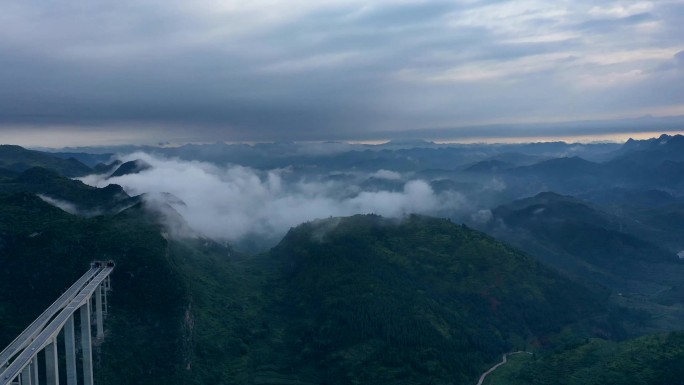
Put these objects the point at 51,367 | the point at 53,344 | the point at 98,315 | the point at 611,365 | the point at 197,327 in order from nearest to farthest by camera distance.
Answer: the point at 51,367
the point at 53,344
the point at 98,315
the point at 611,365
the point at 197,327

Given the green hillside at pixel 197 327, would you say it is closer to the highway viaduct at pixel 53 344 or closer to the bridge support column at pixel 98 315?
the bridge support column at pixel 98 315

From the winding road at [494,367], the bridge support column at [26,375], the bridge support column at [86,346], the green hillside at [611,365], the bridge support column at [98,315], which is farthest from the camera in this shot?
the winding road at [494,367]

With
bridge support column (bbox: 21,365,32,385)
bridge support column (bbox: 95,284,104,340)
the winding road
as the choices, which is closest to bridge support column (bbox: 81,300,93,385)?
bridge support column (bbox: 95,284,104,340)

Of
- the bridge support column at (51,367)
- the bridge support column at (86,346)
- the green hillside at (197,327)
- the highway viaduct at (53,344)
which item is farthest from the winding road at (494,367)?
the bridge support column at (51,367)

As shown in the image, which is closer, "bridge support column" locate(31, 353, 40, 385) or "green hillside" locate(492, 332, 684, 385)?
"bridge support column" locate(31, 353, 40, 385)

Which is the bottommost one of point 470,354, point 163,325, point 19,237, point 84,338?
point 470,354

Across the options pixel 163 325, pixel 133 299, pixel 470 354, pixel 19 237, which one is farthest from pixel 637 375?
pixel 19 237

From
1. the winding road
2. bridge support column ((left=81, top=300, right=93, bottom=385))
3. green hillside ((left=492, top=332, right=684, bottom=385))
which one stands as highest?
bridge support column ((left=81, top=300, right=93, bottom=385))

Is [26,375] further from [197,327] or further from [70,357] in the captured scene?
[197,327]

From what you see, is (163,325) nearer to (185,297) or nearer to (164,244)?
(185,297)

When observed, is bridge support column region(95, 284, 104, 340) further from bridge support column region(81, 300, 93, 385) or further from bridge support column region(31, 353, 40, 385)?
bridge support column region(31, 353, 40, 385)

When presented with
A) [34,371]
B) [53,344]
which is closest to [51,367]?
[34,371]
